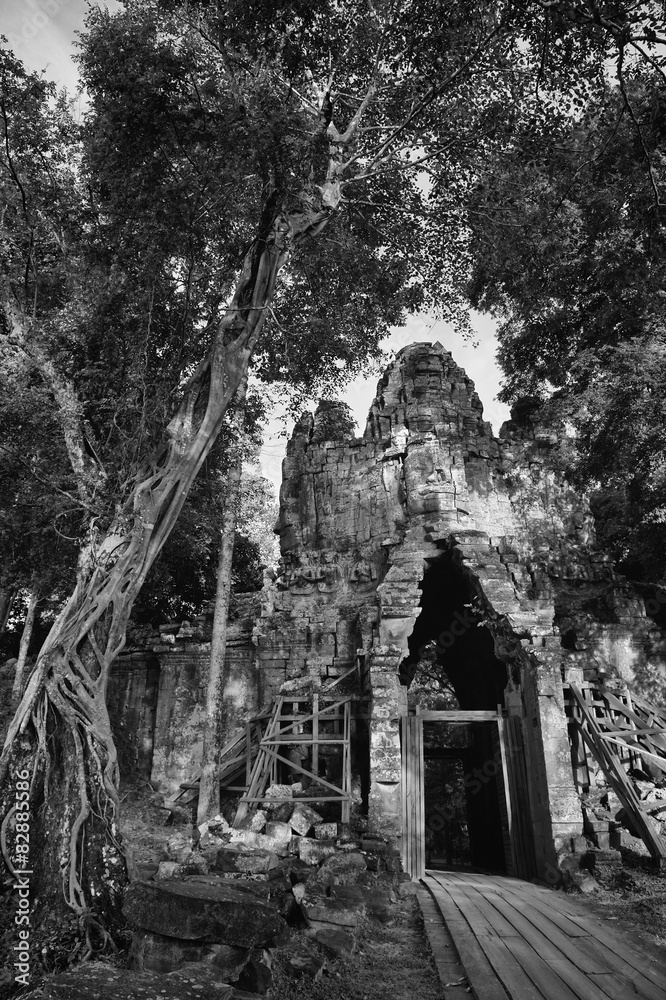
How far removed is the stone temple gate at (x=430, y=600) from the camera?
10023 mm

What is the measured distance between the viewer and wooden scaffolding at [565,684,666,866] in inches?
352

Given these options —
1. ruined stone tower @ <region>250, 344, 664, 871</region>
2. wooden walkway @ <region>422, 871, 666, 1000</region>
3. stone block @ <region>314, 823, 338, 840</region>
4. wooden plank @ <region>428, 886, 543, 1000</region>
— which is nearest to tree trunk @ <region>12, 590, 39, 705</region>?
ruined stone tower @ <region>250, 344, 664, 871</region>

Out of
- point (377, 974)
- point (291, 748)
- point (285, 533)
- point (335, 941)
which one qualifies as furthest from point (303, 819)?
point (285, 533)

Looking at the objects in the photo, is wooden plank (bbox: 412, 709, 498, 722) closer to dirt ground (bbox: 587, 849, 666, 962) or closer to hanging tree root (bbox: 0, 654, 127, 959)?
dirt ground (bbox: 587, 849, 666, 962)

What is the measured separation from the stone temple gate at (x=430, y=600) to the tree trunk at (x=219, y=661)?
1.13 m

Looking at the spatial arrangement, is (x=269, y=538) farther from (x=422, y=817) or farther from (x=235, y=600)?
(x=422, y=817)

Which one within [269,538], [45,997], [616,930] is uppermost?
[269,538]

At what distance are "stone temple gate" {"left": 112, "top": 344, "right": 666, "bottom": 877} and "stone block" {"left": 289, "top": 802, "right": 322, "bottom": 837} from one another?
894mm

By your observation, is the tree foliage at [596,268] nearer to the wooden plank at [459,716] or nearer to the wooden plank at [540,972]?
the wooden plank at [459,716]

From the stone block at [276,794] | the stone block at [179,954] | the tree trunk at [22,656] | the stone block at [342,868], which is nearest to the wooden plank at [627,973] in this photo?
the stone block at [179,954]

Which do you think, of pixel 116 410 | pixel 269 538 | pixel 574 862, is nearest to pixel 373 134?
pixel 116 410

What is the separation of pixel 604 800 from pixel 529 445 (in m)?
7.78

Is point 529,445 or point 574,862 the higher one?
point 529,445

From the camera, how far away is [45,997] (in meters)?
2.71
